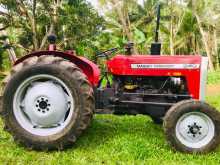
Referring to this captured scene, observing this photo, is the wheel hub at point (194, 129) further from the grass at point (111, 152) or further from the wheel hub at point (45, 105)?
the wheel hub at point (45, 105)

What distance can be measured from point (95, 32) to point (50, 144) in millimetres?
14741

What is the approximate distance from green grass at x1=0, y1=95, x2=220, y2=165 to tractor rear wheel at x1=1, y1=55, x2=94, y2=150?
0.21m

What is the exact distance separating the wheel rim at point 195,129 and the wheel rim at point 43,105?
147cm

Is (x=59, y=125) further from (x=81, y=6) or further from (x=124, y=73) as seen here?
(x=81, y=6)

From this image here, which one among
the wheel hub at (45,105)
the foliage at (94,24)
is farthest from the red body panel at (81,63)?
the foliage at (94,24)

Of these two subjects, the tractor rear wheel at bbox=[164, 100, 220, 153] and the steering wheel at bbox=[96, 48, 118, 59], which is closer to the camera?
the tractor rear wheel at bbox=[164, 100, 220, 153]

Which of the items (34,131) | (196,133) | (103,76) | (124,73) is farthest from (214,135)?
(34,131)

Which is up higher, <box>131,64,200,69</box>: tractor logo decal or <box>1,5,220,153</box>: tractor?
<box>131,64,200,69</box>: tractor logo decal

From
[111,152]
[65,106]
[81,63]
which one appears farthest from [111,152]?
[81,63]

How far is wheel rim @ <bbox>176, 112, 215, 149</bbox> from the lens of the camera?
5.30 m

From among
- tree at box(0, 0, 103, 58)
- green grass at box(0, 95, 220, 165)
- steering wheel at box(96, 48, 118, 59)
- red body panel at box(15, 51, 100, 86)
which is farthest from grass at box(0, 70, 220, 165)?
tree at box(0, 0, 103, 58)

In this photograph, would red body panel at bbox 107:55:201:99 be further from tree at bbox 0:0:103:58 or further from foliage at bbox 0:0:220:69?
tree at bbox 0:0:103:58

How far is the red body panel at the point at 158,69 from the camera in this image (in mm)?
5677

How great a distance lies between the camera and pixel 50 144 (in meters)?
5.21
